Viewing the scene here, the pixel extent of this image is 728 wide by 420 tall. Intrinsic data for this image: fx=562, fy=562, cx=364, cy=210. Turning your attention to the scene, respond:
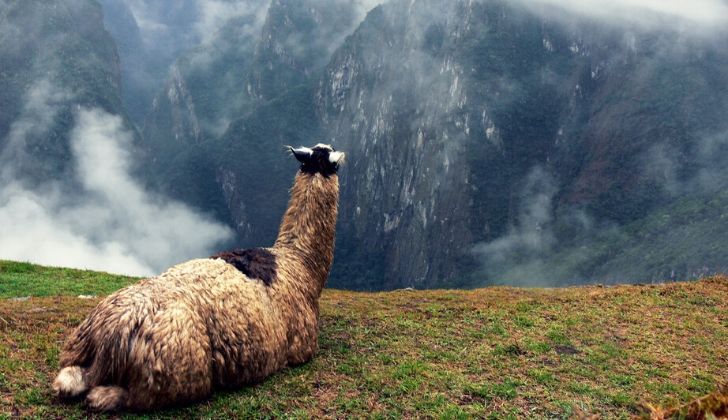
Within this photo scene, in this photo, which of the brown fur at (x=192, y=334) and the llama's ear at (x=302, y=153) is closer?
the brown fur at (x=192, y=334)

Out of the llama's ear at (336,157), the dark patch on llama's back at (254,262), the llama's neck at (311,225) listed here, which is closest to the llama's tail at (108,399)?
the dark patch on llama's back at (254,262)

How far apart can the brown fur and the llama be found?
1cm

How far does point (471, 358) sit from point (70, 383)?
6453 mm

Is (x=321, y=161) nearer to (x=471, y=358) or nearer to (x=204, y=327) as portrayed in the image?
(x=204, y=327)

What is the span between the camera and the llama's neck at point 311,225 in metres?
10.5

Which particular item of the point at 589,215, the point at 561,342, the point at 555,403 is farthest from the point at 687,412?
the point at 589,215

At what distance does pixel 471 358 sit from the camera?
10.2 m

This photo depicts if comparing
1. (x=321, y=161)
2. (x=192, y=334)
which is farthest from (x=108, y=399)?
(x=321, y=161)

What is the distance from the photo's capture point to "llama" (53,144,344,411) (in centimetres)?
700

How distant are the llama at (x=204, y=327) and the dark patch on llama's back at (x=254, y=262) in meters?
0.02

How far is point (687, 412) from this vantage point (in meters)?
2.90

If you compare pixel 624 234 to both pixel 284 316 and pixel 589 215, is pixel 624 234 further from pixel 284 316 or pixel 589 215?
pixel 284 316

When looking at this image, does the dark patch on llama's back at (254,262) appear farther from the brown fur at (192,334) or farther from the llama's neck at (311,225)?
the llama's neck at (311,225)

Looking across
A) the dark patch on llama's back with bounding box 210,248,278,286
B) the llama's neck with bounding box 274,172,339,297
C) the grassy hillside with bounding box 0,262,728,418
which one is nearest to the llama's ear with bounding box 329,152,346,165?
the llama's neck with bounding box 274,172,339,297
